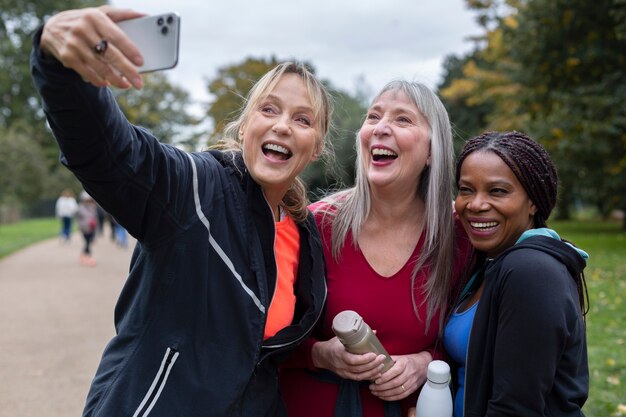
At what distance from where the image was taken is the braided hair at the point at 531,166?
87.5 inches

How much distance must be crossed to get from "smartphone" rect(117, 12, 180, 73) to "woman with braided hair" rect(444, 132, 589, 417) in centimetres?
124

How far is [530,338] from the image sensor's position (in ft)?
5.92

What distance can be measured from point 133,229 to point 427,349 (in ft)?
4.86

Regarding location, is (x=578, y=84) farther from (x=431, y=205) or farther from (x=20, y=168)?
(x=20, y=168)

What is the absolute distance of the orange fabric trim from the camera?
2145 mm

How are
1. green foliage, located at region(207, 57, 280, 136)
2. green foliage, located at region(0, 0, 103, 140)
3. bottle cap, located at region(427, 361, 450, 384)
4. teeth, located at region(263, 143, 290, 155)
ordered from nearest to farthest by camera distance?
bottle cap, located at region(427, 361, 450, 384)
teeth, located at region(263, 143, 290, 155)
green foliage, located at region(207, 57, 280, 136)
green foliage, located at region(0, 0, 103, 140)

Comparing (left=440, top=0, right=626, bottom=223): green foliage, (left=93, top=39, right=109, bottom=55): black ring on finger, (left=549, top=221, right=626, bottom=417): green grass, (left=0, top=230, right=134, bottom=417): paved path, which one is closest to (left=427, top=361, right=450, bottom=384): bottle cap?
(left=93, top=39, right=109, bottom=55): black ring on finger

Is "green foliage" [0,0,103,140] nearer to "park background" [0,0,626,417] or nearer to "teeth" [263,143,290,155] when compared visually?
"park background" [0,0,626,417]

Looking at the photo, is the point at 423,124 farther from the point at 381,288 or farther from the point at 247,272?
the point at 247,272

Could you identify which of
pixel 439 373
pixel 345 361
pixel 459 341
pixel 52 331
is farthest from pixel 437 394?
pixel 52 331

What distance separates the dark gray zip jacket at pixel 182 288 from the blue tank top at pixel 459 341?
764 mm

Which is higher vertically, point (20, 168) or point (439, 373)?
point (439, 373)

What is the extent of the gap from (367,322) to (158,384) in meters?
1.08

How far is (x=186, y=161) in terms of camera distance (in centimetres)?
178
